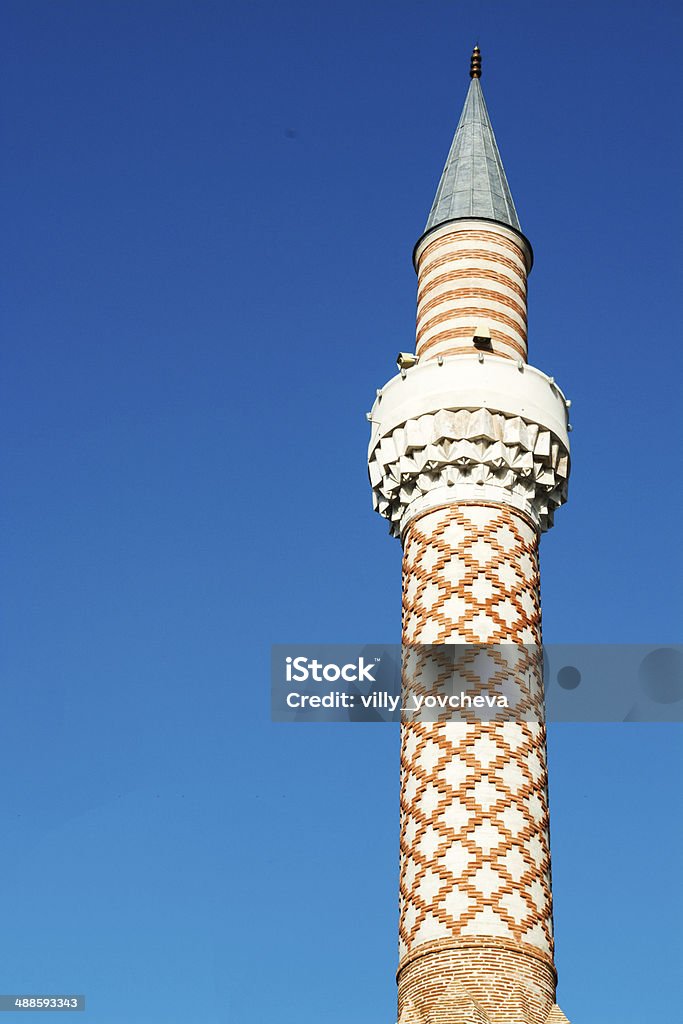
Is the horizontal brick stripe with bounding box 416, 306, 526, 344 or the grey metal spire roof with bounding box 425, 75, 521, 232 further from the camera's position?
the grey metal spire roof with bounding box 425, 75, 521, 232

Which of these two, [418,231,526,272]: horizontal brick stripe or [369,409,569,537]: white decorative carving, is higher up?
[418,231,526,272]: horizontal brick stripe

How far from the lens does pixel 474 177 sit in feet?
69.7

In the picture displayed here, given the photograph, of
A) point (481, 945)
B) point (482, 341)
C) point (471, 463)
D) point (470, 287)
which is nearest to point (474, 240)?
point (470, 287)

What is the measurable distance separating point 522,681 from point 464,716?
2.80 ft

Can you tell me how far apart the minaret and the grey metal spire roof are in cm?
3

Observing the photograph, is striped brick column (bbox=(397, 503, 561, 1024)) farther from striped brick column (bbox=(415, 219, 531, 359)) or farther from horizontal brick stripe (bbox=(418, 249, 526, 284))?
horizontal brick stripe (bbox=(418, 249, 526, 284))

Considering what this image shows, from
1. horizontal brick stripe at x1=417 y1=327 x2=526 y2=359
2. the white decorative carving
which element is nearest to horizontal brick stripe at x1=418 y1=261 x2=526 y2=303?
horizontal brick stripe at x1=417 y1=327 x2=526 y2=359

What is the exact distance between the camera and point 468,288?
19.8 metres

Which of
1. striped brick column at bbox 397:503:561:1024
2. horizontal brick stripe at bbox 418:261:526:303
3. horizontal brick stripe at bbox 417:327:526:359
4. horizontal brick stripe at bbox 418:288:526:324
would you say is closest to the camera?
striped brick column at bbox 397:503:561:1024

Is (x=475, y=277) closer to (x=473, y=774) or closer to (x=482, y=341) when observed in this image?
(x=482, y=341)

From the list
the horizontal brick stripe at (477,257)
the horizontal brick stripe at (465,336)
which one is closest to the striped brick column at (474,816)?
the horizontal brick stripe at (465,336)

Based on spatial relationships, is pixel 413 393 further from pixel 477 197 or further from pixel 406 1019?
pixel 406 1019

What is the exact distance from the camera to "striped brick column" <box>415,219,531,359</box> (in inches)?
769

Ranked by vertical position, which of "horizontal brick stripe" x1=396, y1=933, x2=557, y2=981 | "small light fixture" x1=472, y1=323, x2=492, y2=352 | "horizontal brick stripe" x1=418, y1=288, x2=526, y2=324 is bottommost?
"horizontal brick stripe" x1=396, y1=933, x2=557, y2=981
